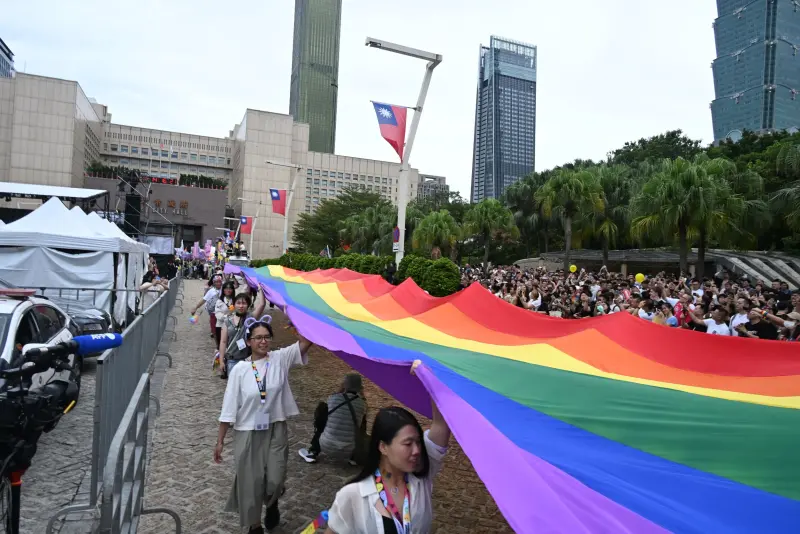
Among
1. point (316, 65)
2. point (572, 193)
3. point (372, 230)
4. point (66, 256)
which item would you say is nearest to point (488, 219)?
point (572, 193)

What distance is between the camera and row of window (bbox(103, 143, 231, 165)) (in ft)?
319

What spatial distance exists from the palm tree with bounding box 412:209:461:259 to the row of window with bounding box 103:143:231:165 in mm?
75459

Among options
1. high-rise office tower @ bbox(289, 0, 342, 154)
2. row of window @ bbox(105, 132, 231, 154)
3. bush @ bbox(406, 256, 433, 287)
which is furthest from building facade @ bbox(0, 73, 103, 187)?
high-rise office tower @ bbox(289, 0, 342, 154)

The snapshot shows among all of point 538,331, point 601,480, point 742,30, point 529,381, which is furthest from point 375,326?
point 742,30

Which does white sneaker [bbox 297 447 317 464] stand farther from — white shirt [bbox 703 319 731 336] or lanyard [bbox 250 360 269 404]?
white shirt [bbox 703 319 731 336]

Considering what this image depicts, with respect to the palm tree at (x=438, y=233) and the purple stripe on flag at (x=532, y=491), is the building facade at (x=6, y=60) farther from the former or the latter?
the purple stripe on flag at (x=532, y=491)

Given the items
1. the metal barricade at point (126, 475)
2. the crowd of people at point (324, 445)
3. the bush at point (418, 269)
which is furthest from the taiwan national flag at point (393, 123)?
the metal barricade at point (126, 475)

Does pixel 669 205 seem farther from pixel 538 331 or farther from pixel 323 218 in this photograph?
pixel 323 218

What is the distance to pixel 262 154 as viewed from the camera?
297 feet

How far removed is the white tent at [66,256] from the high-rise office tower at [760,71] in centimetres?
9141

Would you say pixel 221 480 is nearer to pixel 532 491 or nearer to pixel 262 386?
pixel 262 386

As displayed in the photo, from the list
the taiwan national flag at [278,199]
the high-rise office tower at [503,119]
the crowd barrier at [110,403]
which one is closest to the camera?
the crowd barrier at [110,403]

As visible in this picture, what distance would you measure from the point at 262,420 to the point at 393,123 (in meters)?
10.8

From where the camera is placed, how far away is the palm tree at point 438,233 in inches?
1502
